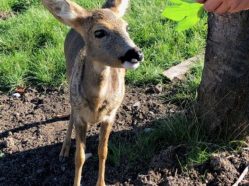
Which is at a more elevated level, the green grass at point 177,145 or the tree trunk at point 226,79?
the tree trunk at point 226,79

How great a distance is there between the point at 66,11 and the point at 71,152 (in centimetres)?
157

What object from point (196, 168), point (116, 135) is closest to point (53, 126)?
point (116, 135)

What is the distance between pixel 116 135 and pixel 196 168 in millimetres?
920

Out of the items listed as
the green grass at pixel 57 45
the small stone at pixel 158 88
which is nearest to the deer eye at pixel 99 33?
the small stone at pixel 158 88

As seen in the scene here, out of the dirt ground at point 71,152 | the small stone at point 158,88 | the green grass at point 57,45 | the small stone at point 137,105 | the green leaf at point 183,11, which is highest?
the green leaf at point 183,11

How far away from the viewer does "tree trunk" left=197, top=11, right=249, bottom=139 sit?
3682mm

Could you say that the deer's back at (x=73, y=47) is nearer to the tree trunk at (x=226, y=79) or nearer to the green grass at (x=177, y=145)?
the green grass at (x=177, y=145)

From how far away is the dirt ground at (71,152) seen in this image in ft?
13.1

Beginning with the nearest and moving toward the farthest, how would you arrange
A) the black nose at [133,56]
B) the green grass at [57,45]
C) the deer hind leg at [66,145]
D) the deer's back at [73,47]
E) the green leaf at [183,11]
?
the green leaf at [183,11] < the black nose at [133,56] < the deer's back at [73,47] < the deer hind leg at [66,145] < the green grass at [57,45]

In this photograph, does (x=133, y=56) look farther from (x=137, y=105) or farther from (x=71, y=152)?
(x=137, y=105)

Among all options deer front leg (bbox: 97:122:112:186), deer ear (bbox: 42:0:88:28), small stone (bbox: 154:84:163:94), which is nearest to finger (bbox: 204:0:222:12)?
deer ear (bbox: 42:0:88:28)

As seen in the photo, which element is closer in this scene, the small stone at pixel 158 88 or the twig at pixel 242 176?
the twig at pixel 242 176

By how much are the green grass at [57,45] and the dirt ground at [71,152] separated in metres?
0.24

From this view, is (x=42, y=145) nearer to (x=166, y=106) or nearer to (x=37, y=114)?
(x=37, y=114)
